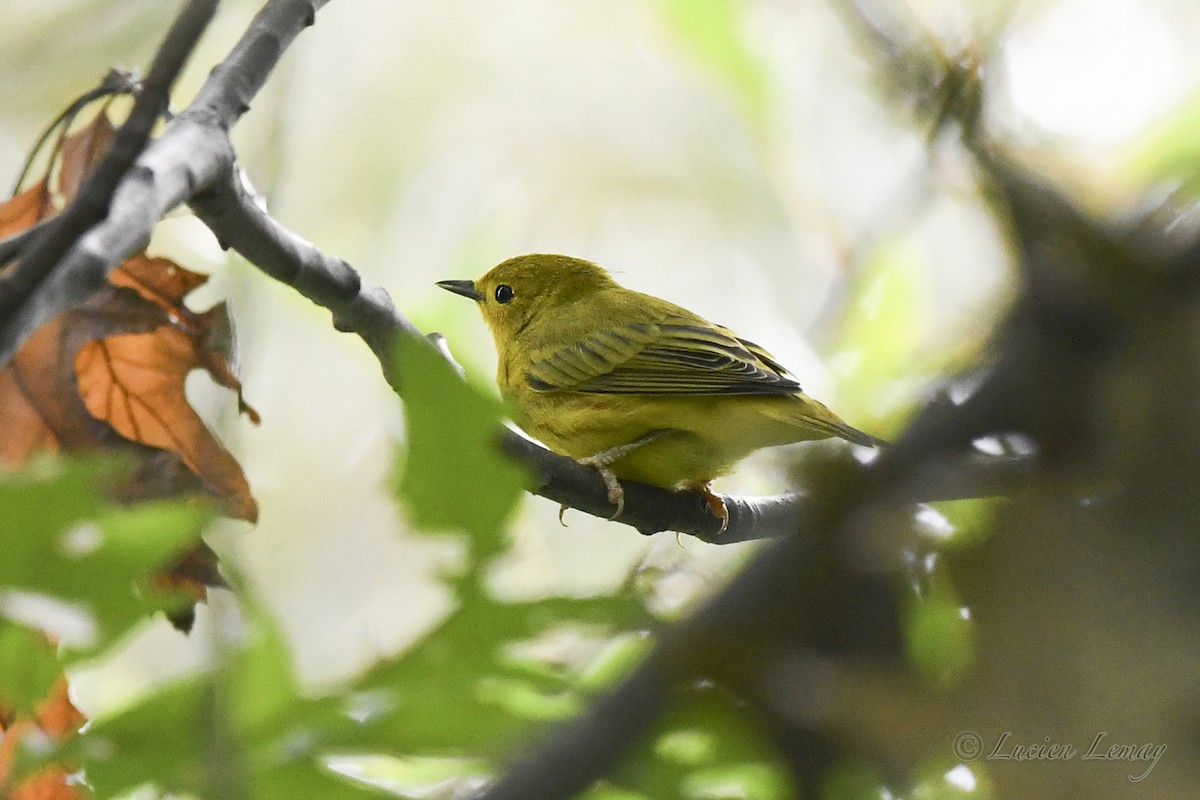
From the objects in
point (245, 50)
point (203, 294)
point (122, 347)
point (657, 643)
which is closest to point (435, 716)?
point (657, 643)

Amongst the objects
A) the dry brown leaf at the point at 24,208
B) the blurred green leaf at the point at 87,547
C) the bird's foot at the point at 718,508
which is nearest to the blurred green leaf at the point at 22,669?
the blurred green leaf at the point at 87,547

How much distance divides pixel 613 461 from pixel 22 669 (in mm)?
2473

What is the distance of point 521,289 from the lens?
4.64 metres

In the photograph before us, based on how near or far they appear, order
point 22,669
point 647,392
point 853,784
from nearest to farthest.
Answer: point 853,784 < point 22,669 < point 647,392

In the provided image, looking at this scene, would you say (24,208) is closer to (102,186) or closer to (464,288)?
(102,186)

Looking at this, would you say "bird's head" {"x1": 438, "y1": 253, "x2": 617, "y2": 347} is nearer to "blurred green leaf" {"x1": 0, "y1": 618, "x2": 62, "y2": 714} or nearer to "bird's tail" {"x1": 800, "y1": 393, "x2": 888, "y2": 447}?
"bird's tail" {"x1": 800, "y1": 393, "x2": 888, "y2": 447}

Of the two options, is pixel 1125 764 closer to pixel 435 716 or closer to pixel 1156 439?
pixel 1156 439

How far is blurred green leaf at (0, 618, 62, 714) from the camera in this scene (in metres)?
0.97

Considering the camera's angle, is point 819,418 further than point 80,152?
Yes

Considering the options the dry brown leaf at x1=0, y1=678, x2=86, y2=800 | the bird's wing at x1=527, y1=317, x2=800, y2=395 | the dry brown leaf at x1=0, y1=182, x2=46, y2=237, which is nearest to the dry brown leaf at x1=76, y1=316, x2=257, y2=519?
the dry brown leaf at x1=0, y1=182, x2=46, y2=237

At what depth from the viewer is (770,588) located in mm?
542

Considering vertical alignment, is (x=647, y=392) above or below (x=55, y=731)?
above

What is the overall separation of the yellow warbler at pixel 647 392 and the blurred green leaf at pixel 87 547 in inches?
79.4

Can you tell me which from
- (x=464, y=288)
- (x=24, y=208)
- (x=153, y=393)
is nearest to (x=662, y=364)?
(x=464, y=288)
